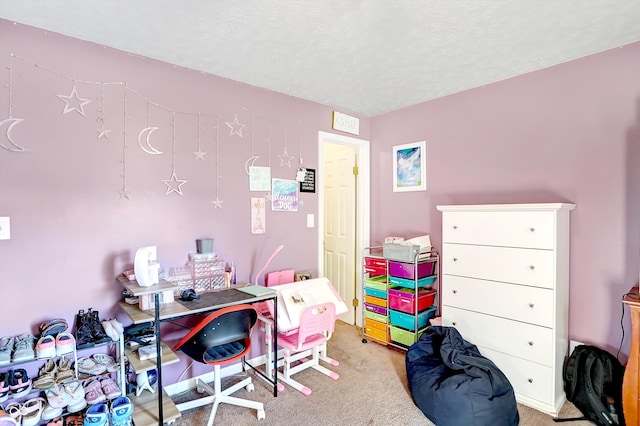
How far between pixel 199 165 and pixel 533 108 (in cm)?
266

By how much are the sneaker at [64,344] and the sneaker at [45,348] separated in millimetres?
21

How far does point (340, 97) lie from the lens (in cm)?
313

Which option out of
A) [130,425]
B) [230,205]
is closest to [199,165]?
[230,205]

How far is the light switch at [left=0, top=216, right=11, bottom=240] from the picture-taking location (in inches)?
71.7

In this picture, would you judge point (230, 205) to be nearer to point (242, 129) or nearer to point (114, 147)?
point (242, 129)

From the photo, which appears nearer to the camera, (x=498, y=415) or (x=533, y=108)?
(x=498, y=415)

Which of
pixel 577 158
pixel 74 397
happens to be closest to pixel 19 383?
pixel 74 397

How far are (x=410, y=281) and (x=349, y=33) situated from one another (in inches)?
83.0

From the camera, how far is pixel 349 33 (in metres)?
2.00

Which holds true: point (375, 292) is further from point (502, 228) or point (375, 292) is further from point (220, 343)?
point (220, 343)

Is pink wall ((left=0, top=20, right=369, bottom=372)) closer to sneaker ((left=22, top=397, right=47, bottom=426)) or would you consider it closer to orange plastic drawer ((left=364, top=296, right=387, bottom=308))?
sneaker ((left=22, top=397, right=47, bottom=426))

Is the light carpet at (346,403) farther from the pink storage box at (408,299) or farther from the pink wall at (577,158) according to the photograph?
the pink wall at (577,158)

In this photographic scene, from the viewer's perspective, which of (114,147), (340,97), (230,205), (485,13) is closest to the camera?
(485,13)

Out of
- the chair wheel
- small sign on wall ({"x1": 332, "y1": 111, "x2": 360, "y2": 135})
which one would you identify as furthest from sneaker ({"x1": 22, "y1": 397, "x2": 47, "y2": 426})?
small sign on wall ({"x1": 332, "y1": 111, "x2": 360, "y2": 135})
